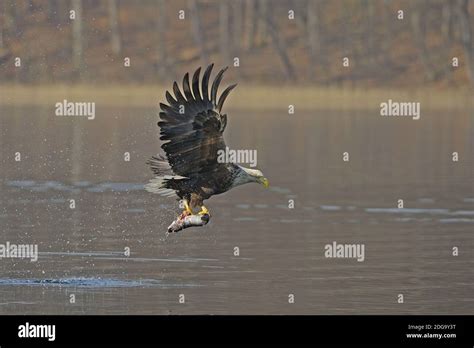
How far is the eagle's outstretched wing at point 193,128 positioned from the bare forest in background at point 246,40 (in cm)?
4162

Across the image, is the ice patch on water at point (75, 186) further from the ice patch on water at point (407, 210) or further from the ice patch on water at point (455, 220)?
the ice patch on water at point (455, 220)

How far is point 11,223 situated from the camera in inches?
734

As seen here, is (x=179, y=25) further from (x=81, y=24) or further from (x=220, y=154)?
(x=220, y=154)

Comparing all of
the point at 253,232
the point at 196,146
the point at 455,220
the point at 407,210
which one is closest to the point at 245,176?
the point at 196,146

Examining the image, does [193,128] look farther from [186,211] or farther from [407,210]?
[407,210]

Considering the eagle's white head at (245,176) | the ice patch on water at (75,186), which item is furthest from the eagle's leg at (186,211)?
the ice patch on water at (75,186)

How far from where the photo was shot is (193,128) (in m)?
13.4

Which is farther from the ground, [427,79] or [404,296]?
[427,79]

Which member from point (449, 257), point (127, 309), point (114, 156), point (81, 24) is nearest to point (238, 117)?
point (114, 156)

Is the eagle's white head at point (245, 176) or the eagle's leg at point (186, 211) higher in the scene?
the eagle's white head at point (245, 176)

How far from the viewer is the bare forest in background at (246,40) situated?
185ft

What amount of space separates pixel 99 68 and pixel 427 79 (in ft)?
41.9

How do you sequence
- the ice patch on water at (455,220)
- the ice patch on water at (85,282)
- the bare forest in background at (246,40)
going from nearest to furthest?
the ice patch on water at (85,282) → the ice patch on water at (455,220) → the bare forest in background at (246,40)

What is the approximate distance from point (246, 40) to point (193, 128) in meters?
50.3
